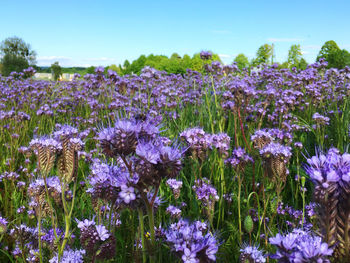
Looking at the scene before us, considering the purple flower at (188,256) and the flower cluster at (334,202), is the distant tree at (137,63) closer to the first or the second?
the purple flower at (188,256)

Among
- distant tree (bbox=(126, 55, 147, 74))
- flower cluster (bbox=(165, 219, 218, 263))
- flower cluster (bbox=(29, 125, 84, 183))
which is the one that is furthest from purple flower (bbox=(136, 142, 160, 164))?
distant tree (bbox=(126, 55, 147, 74))

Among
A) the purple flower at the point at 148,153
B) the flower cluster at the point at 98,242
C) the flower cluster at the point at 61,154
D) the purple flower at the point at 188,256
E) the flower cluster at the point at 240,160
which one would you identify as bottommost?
the flower cluster at the point at 98,242

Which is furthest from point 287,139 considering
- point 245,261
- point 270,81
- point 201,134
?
point 270,81

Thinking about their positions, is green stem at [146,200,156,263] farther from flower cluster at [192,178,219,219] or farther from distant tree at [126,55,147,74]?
distant tree at [126,55,147,74]

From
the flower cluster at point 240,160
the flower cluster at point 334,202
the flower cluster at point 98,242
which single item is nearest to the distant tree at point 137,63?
the flower cluster at point 240,160

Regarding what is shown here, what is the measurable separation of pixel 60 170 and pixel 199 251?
110 centimetres

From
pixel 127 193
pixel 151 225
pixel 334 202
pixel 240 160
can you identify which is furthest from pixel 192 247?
pixel 240 160

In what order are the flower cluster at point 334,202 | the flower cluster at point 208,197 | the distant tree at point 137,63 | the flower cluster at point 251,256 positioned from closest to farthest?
the flower cluster at point 334,202
the flower cluster at point 251,256
the flower cluster at point 208,197
the distant tree at point 137,63

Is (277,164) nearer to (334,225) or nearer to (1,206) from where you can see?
(334,225)

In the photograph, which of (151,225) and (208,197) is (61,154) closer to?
(151,225)

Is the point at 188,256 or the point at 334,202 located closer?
the point at 334,202

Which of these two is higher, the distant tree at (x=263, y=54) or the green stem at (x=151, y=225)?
the distant tree at (x=263, y=54)

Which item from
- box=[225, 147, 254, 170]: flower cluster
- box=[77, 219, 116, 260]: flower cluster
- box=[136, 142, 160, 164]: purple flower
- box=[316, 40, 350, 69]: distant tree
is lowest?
box=[77, 219, 116, 260]: flower cluster

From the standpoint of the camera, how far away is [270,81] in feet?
28.8
